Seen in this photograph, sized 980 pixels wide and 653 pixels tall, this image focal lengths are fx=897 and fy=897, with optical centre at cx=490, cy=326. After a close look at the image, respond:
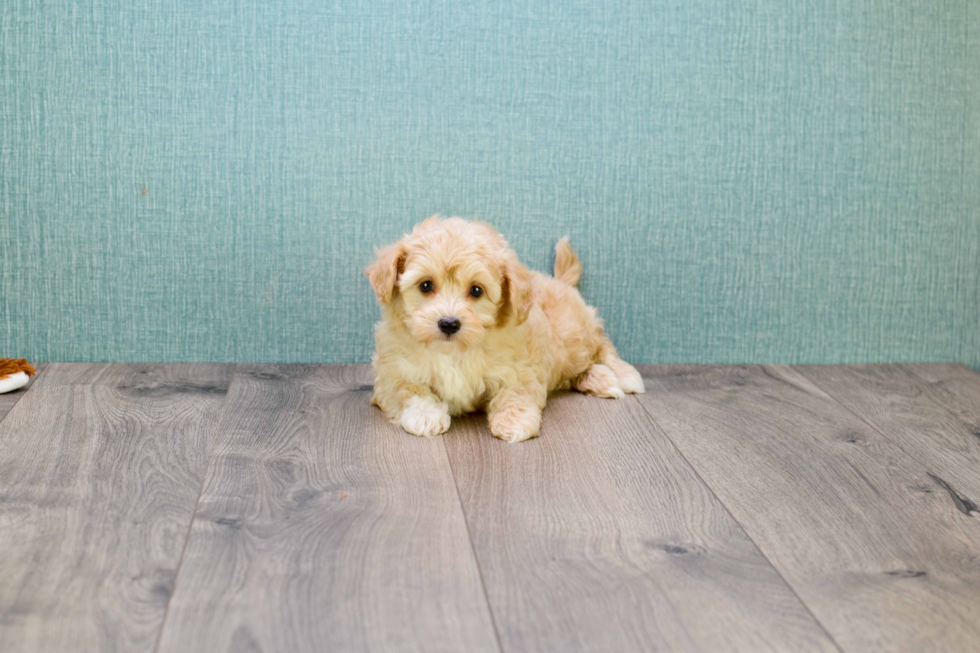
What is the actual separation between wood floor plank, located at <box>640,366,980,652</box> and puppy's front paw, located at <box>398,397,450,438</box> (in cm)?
58

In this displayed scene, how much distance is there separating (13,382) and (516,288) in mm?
1394

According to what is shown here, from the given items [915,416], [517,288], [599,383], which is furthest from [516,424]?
[915,416]

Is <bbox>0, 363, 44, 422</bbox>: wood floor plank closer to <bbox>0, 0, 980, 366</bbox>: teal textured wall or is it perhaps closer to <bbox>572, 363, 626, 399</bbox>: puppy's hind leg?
<bbox>0, 0, 980, 366</bbox>: teal textured wall

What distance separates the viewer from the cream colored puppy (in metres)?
2.18

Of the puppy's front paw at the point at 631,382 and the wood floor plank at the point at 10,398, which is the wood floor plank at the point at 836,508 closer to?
the puppy's front paw at the point at 631,382

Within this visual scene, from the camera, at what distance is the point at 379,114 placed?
2684mm

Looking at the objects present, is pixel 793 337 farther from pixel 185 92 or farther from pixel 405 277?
pixel 185 92

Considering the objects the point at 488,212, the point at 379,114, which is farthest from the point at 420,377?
the point at 379,114

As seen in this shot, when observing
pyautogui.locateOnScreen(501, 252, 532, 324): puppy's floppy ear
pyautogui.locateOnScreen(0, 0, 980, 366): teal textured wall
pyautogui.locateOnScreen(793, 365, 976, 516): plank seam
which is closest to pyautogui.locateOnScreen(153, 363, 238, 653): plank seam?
pyautogui.locateOnScreen(0, 0, 980, 366): teal textured wall

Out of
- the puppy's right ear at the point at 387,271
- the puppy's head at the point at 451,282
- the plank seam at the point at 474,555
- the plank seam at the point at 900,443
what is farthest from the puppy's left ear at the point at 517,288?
the plank seam at the point at 900,443

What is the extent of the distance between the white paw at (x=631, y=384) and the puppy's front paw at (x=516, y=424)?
44 centimetres

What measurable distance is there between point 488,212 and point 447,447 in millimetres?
899

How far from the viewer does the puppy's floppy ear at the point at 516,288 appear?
221 cm

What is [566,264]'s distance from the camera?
277 cm
